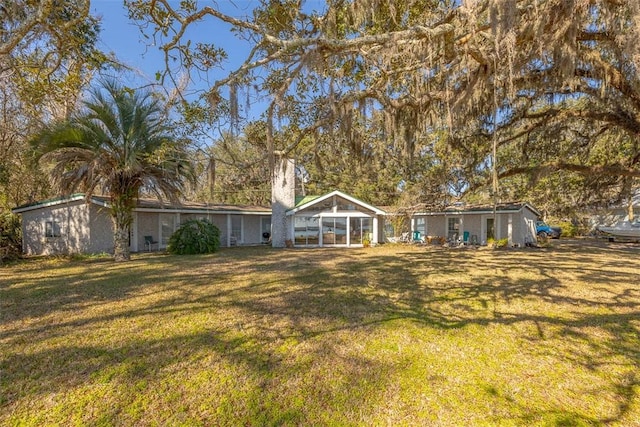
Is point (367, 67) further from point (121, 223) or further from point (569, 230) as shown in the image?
point (569, 230)

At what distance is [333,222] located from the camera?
19.7 meters

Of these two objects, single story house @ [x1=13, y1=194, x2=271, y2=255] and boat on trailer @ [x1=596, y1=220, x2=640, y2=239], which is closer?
single story house @ [x1=13, y1=194, x2=271, y2=255]

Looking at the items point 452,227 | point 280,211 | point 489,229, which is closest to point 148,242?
point 280,211

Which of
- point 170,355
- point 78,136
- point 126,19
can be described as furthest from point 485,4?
point 78,136

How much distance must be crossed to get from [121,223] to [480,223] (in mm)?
20273

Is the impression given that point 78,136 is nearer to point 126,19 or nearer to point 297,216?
point 126,19

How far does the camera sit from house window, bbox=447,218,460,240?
71.8 ft

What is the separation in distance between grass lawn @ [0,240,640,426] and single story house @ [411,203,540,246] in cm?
1296

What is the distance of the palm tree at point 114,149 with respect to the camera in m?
10.4

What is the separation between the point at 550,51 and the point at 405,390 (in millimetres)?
5634

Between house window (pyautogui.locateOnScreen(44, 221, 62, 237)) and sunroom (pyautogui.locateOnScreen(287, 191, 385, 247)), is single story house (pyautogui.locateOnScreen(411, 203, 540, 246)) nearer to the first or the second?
sunroom (pyautogui.locateOnScreen(287, 191, 385, 247))

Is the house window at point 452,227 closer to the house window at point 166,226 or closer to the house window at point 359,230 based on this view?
the house window at point 359,230

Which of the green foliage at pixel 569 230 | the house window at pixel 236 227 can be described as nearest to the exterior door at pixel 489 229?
the green foliage at pixel 569 230

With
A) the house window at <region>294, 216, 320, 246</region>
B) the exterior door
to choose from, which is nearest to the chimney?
the house window at <region>294, 216, 320, 246</region>
